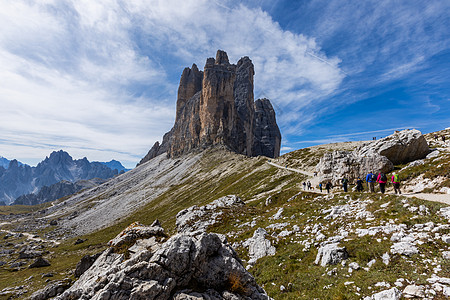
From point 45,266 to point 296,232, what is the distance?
69.6 m

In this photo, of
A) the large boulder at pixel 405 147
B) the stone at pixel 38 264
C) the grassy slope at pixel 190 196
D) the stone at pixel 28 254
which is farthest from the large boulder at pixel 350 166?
the stone at pixel 28 254

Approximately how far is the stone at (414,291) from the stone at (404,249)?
9.45 ft

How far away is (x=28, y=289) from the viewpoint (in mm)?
35812

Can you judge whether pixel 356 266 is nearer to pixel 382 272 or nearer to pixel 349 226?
pixel 382 272

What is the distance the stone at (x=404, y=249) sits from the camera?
11.3 meters

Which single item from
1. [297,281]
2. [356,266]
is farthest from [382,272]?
[297,281]

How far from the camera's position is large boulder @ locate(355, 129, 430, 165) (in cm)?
3147

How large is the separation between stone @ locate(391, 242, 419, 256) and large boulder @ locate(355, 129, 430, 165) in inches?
1059

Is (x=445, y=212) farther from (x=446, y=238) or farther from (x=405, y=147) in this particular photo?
(x=405, y=147)

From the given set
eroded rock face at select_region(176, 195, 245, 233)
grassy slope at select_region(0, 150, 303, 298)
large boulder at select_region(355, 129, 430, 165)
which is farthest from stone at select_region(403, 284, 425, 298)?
grassy slope at select_region(0, 150, 303, 298)

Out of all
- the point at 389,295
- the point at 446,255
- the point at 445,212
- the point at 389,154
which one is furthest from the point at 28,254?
the point at 389,154

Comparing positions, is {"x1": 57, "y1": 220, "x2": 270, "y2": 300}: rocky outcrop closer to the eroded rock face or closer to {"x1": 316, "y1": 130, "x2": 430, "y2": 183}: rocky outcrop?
the eroded rock face

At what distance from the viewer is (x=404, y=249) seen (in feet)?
38.1

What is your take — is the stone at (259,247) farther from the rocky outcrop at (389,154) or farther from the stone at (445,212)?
the rocky outcrop at (389,154)
